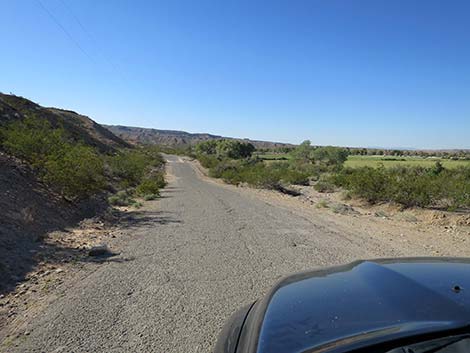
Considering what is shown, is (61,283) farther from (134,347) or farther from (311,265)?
(311,265)

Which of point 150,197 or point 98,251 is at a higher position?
point 98,251

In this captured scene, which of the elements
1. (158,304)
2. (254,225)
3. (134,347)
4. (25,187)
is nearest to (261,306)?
(134,347)

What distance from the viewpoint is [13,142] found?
54.2ft

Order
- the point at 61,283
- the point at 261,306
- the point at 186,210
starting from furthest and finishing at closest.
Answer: the point at 186,210, the point at 61,283, the point at 261,306

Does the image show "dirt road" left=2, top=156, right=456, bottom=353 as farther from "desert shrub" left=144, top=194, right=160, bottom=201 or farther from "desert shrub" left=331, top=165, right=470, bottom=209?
"desert shrub" left=144, top=194, right=160, bottom=201

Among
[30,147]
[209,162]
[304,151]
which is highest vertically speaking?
[30,147]

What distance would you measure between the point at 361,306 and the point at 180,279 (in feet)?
15.9

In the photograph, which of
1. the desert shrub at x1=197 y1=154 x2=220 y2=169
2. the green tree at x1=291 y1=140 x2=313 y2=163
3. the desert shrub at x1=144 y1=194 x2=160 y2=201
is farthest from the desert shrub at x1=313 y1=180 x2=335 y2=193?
the green tree at x1=291 y1=140 x2=313 y2=163

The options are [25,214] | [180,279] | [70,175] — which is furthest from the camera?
[70,175]

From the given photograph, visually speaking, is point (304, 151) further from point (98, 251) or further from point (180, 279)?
point (180, 279)

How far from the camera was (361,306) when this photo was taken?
2.20 metres

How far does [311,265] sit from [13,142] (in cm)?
1472

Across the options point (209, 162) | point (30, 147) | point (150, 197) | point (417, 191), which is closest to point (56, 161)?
point (30, 147)

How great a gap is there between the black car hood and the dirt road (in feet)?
6.89
